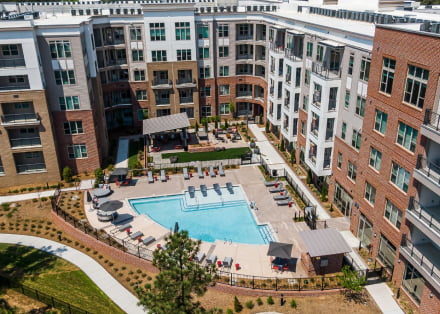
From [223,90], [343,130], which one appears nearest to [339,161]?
[343,130]

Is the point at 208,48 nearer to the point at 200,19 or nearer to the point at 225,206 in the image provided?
the point at 200,19

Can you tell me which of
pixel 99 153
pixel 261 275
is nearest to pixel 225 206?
pixel 261 275

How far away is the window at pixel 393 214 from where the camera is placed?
82.3ft

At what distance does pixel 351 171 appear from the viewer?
107 feet

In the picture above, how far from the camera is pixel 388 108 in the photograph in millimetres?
25078

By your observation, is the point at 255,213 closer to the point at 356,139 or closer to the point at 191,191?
the point at 191,191

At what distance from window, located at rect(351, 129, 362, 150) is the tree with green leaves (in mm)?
19168

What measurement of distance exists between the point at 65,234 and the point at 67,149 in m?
12.6

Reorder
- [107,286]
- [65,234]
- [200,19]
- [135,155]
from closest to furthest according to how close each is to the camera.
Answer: [107,286], [65,234], [135,155], [200,19]

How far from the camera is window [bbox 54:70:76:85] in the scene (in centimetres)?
3934

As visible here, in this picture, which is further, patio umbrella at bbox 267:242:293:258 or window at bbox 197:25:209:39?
window at bbox 197:25:209:39

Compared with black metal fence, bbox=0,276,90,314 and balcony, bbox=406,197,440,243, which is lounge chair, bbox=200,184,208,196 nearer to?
black metal fence, bbox=0,276,90,314

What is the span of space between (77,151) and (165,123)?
12338 millimetres

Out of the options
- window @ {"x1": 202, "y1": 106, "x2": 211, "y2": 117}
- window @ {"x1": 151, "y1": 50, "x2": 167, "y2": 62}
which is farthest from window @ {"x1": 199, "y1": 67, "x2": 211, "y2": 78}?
window @ {"x1": 151, "y1": 50, "x2": 167, "y2": 62}
